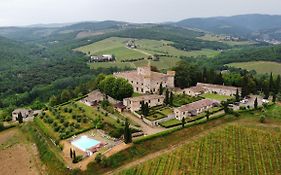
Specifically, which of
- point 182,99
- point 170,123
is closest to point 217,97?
point 182,99

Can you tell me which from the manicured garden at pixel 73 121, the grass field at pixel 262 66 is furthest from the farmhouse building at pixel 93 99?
the grass field at pixel 262 66

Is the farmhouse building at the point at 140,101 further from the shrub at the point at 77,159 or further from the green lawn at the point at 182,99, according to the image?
the shrub at the point at 77,159

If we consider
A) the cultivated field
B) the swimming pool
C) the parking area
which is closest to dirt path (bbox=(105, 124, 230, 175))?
the swimming pool

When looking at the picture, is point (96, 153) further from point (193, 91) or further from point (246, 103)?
point (193, 91)

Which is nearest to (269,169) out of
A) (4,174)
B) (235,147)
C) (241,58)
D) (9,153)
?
(235,147)

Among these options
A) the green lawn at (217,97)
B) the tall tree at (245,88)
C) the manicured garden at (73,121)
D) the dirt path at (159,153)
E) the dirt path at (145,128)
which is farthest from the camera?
the green lawn at (217,97)

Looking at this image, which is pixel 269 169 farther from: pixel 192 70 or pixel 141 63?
pixel 141 63
